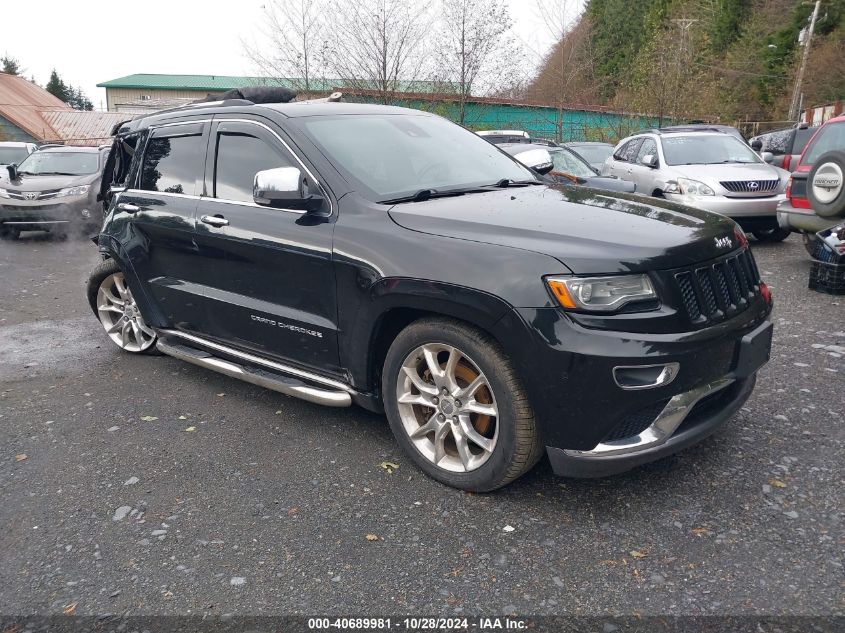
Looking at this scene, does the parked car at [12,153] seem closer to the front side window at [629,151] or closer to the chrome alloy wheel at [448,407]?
the front side window at [629,151]

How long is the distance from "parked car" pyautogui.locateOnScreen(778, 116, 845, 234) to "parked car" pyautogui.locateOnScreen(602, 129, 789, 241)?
56.6 inches

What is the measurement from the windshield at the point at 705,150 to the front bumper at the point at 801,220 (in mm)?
2479

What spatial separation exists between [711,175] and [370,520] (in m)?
8.36

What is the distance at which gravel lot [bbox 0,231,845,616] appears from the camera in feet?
8.50

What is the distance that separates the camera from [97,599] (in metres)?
2.64

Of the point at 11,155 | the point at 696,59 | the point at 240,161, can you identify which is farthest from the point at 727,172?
the point at 696,59

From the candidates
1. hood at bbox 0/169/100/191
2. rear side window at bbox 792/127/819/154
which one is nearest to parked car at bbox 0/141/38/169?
hood at bbox 0/169/100/191

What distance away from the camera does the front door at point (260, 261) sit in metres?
3.60

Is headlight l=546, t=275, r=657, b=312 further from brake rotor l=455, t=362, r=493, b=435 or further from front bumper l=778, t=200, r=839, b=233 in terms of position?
front bumper l=778, t=200, r=839, b=233

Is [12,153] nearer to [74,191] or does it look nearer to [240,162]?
[74,191]

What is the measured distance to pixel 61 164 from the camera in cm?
1338

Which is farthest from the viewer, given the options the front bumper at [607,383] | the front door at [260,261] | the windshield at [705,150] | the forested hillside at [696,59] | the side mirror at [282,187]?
the forested hillside at [696,59]

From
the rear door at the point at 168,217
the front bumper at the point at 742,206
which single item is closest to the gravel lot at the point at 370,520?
the rear door at the point at 168,217

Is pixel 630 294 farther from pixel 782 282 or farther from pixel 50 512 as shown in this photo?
pixel 782 282
